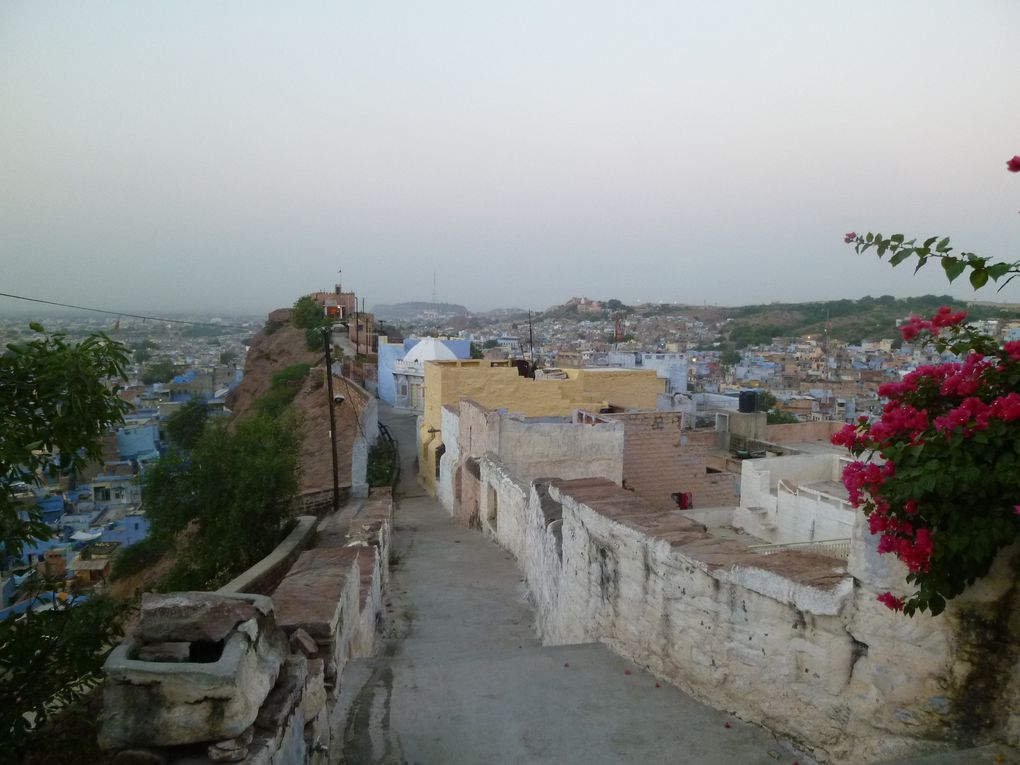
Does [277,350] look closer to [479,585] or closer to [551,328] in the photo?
[479,585]

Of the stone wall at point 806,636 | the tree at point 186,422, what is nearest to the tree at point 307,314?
the tree at point 186,422

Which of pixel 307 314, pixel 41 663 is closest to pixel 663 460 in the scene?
pixel 41 663

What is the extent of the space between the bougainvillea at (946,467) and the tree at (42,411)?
3.35 metres

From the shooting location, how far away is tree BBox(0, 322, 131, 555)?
2980mm

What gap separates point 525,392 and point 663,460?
4.43 m

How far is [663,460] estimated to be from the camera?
13047 millimetres

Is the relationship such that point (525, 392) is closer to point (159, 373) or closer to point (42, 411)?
point (42, 411)

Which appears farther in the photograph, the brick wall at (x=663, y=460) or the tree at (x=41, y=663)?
the brick wall at (x=663, y=460)

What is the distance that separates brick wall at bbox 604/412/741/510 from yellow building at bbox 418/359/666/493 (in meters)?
3.38

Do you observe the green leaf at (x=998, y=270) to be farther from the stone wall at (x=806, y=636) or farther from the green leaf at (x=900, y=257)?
the stone wall at (x=806, y=636)

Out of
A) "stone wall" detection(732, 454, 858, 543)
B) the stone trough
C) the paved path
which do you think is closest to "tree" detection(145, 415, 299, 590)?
the paved path

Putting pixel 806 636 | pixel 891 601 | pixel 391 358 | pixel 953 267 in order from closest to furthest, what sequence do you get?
pixel 953 267 < pixel 891 601 < pixel 806 636 < pixel 391 358

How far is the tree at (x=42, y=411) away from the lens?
298 centimetres

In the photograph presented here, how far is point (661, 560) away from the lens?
4.48 meters
